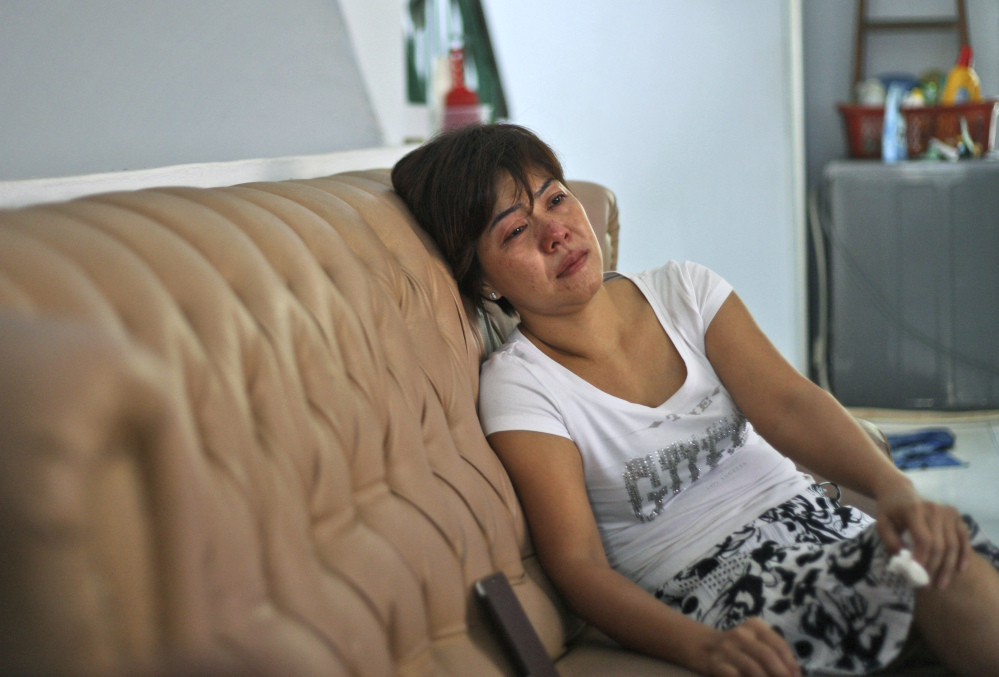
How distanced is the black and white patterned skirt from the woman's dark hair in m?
0.56

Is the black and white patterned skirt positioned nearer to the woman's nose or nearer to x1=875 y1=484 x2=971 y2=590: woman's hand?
x1=875 y1=484 x2=971 y2=590: woman's hand

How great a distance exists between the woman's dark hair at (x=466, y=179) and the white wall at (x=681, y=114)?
2.00 metres

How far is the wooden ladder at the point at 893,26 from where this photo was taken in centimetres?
350

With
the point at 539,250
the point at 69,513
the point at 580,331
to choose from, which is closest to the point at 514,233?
the point at 539,250

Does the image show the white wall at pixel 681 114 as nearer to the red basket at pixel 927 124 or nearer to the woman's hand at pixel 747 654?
the red basket at pixel 927 124

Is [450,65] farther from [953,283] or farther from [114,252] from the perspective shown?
[953,283]

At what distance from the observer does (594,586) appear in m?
1.10

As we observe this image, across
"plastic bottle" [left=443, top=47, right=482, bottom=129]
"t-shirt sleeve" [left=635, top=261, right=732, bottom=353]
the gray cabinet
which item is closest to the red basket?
the gray cabinet

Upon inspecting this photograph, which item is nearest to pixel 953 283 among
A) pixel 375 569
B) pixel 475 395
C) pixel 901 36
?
pixel 901 36

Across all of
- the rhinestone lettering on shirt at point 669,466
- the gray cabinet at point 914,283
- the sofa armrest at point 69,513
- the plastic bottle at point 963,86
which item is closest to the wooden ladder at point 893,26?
the plastic bottle at point 963,86

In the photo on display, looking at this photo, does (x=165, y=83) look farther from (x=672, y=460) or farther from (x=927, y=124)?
(x=927, y=124)

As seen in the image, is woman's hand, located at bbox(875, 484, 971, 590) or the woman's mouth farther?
the woman's mouth

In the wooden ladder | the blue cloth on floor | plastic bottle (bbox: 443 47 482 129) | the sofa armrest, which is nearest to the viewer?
the sofa armrest

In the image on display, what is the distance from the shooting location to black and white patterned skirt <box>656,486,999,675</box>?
969mm
